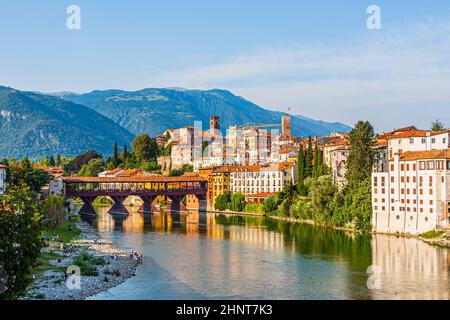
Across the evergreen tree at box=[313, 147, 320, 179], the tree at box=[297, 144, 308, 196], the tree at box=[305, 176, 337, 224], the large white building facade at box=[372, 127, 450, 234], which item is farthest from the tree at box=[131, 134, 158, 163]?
the large white building facade at box=[372, 127, 450, 234]

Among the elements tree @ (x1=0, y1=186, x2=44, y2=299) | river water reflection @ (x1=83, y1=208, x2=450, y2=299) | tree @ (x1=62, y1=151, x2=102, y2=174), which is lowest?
river water reflection @ (x1=83, y1=208, x2=450, y2=299)

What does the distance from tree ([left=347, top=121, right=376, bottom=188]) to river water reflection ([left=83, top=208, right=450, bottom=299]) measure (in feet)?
17.1

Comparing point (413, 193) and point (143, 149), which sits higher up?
point (143, 149)

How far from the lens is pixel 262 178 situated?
A: 80.1 metres

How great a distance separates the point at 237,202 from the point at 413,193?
108ft

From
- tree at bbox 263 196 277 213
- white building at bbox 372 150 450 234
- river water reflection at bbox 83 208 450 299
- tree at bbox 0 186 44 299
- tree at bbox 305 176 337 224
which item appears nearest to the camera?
tree at bbox 0 186 44 299

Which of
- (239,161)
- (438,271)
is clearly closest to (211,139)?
(239,161)

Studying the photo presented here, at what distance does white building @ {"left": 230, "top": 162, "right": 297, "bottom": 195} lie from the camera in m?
78.3

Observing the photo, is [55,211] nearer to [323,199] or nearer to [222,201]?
[323,199]

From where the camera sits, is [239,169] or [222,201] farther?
[239,169]

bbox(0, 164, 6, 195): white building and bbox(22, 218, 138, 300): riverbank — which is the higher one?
bbox(0, 164, 6, 195): white building

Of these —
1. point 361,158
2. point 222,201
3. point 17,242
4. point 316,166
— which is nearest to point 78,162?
point 222,201

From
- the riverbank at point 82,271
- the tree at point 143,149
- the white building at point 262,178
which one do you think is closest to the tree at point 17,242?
the riverbank at point 82,271

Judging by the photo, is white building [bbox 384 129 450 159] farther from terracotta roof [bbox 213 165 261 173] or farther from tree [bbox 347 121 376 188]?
terracotta roof [bbox 213 165 261 173]
